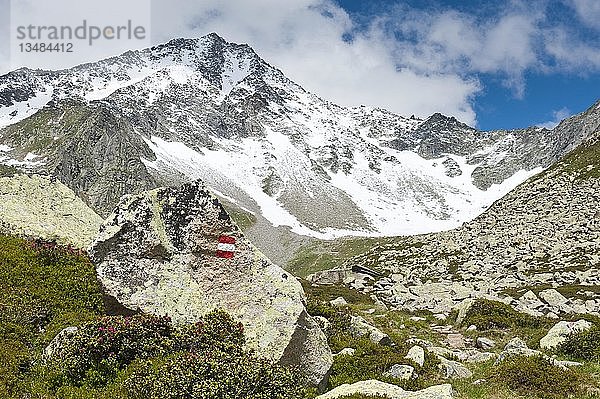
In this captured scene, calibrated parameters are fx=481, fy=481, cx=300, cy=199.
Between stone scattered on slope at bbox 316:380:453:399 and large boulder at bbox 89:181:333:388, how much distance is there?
59.4 inches

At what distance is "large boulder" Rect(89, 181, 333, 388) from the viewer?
13117 millimetres

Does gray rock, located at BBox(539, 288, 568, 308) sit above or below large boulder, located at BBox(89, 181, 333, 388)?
below

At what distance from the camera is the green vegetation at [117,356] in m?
10.7

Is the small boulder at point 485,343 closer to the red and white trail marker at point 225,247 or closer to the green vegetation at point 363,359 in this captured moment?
the green vegetation at point 363,359

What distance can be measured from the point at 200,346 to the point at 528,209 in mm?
71982

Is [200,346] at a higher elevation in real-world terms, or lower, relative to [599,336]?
higher

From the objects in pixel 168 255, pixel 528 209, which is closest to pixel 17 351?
pixel 168 255

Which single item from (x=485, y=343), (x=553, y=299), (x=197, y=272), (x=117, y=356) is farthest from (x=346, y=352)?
(x=553, y=299)

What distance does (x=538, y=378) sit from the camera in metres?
13.3

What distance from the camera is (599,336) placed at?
57.5 ft

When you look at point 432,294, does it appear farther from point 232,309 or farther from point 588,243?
point 232,309

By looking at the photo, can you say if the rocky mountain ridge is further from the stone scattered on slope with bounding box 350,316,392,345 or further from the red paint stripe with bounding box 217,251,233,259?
the red paint stripe with bounding box 217,251,233,259

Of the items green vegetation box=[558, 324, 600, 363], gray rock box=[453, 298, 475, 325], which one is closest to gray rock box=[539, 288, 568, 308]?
gray rock box=[453, 298, 475, 325]

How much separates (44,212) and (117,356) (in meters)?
14.6
